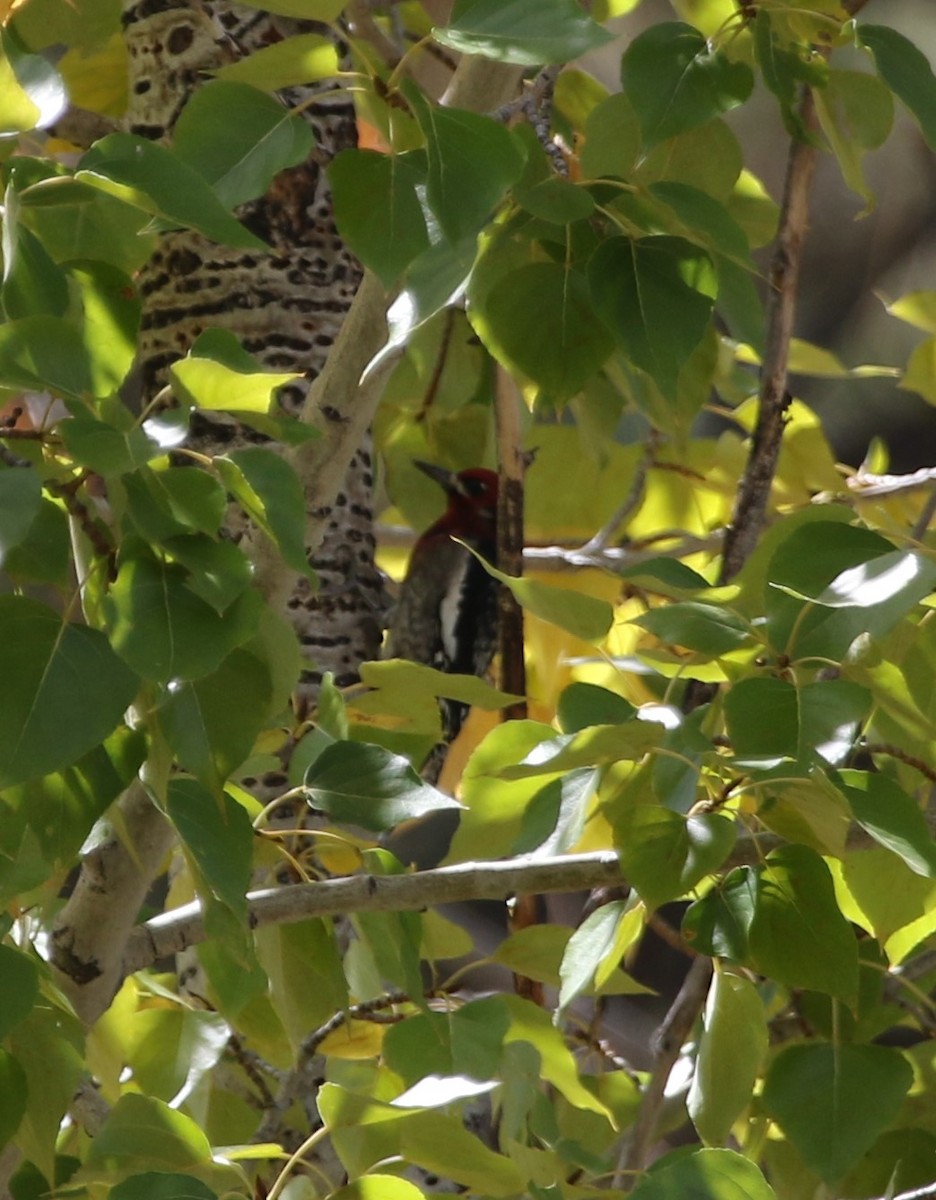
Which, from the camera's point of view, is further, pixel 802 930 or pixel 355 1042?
pixel 355 1042

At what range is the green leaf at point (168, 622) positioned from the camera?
0.45 metres

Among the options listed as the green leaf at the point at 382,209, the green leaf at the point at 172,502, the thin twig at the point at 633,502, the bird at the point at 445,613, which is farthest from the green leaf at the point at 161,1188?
the bird at the point at 445,613

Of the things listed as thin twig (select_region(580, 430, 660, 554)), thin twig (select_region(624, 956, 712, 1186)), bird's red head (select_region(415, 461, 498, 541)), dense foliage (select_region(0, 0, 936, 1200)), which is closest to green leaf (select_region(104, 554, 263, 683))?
dense foliage (select_region(0, 0, 936, 1200))

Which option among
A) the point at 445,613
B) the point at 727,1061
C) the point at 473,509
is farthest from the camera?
the point at 473,509

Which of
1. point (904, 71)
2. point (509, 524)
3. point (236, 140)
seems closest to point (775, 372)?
point (509, 524)

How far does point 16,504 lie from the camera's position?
41cm

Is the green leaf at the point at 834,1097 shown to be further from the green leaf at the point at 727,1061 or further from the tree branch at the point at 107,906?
the tree branch at the point at 107,906

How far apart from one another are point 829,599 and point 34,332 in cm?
28

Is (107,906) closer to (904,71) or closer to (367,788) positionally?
(367,788)

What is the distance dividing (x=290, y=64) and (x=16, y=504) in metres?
0.25

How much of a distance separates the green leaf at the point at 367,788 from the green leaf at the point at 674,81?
260 mm

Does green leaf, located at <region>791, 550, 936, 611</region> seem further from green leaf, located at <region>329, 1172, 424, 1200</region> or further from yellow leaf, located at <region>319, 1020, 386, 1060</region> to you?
yellow leaf, located at <region>319, 1020, 386, 1060</region>

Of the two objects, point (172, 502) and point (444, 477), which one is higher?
point (172, 502)

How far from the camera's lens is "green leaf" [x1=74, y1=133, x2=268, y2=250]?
461mm
